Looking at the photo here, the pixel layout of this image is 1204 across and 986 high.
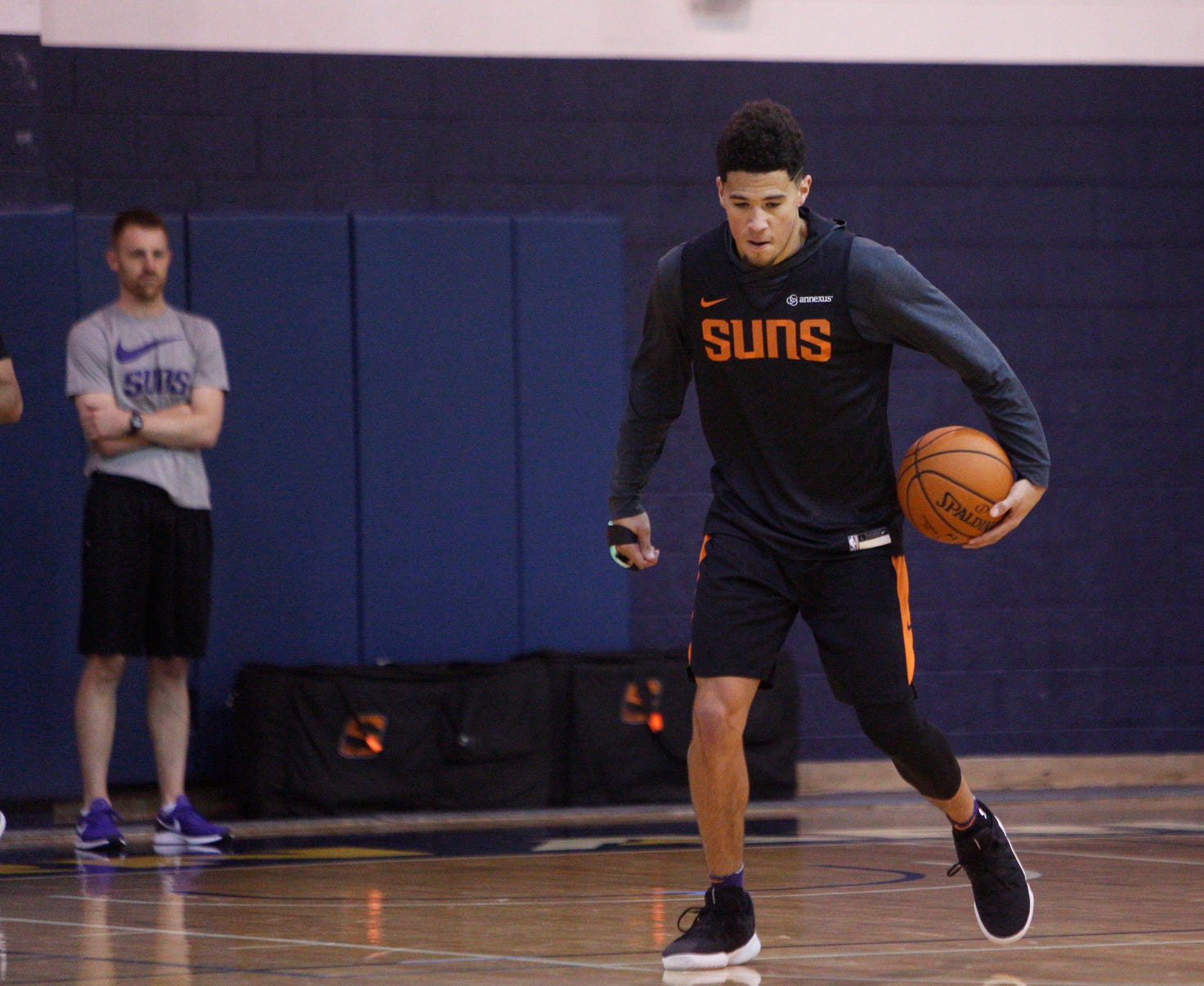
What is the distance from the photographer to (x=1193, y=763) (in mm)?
7102

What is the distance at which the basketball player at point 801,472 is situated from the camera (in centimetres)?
338

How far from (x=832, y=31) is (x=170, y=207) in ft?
8.38

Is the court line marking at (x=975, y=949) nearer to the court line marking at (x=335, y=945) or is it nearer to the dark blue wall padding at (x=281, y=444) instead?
the court line marking at (x=335, y=945)

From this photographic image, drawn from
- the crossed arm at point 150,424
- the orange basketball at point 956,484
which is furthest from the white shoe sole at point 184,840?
the orange basketball at point 956,484

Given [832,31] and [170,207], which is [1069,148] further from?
[170,207]

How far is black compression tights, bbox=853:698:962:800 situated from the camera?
134 inches

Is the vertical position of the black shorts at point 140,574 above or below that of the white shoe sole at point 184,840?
above

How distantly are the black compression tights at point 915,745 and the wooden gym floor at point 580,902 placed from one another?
317mm

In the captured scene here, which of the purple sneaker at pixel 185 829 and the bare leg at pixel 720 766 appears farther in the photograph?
the purple sneaker at pixel 185 829

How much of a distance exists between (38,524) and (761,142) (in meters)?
3.52

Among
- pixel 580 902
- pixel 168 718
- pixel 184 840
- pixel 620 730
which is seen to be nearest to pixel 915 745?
pixel 580 902

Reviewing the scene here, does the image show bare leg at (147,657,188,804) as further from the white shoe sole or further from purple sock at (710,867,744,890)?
purple sock at (710,867,744,890)

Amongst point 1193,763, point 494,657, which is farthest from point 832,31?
point 1193,763

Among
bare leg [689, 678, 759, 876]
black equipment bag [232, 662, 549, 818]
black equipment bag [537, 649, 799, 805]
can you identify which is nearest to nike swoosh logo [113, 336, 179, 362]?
black equipment bag [232, 662, 549, 818]
